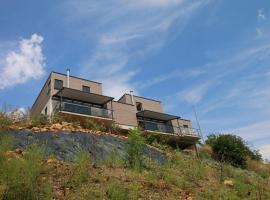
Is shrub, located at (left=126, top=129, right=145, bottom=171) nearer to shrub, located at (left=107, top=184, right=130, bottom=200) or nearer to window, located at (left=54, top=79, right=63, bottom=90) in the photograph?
shrub, located at (left=107, top=184, right=130, bottom=200)

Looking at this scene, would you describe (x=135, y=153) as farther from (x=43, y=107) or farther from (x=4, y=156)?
(x=43, y=107)

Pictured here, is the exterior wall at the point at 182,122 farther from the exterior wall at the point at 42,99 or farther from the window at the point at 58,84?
the exterior wall at the point at 42,99

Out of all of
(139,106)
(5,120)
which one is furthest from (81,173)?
(139,106)

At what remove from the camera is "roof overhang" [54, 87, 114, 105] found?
26.3 meters

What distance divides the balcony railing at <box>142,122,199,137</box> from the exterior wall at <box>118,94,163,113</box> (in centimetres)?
358

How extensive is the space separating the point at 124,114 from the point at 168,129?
505cm

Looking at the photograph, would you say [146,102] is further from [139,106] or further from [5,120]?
[5,120]

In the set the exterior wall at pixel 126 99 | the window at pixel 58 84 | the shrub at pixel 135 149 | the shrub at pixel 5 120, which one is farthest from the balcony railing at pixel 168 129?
the shrub at pixel 135 149

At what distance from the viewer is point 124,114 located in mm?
30938

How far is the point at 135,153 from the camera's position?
8.39 meters

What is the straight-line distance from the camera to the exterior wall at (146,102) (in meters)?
34.0

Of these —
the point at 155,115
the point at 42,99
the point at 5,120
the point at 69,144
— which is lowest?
the point at 69,144

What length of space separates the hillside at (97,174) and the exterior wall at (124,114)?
18.8 meters

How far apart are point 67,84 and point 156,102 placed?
478 inches
